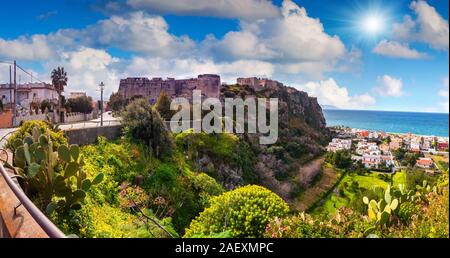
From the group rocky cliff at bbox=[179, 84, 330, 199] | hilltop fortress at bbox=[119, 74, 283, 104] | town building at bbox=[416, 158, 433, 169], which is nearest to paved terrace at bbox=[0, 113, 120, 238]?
rocky cliff at bbox=[179, 84, 330, 199]

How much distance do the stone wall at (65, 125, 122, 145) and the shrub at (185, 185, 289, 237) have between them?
7.99 m

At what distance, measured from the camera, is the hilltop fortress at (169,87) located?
51.9 m

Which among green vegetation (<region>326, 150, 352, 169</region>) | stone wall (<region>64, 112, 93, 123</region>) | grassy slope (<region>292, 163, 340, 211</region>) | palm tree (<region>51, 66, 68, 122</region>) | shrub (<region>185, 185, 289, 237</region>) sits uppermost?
palm tree (<region>51, 66, 68, 122</region>)

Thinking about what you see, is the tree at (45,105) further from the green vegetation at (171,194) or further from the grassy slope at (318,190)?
the grassy slope at (318,190)

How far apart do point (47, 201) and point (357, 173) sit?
3694cm

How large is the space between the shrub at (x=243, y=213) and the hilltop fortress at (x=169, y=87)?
131 feet

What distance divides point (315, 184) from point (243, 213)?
2985cm

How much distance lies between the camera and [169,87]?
187 feet

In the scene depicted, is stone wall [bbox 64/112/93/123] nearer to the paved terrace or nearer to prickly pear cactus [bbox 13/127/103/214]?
prickly pear cactus [bbox 13/127/103/214]

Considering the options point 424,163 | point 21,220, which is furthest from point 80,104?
point 21,220

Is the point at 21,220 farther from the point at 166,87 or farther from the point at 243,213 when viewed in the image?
the point at 166,87

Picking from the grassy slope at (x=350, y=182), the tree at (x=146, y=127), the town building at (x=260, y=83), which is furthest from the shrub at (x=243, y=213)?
the town building at (x=260, y=83)

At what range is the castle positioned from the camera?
51.9 metres

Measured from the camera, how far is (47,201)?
772 centimetres
